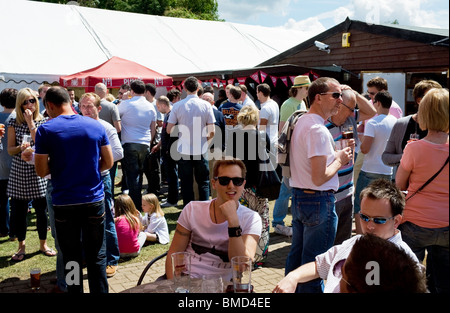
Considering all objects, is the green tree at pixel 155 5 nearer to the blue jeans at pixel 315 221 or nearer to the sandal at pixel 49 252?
the sandal at pixel 49 252

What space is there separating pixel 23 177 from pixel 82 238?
170 cm

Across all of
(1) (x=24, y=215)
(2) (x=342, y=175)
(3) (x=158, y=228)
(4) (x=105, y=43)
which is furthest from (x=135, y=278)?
(4) (x=105, y=43)

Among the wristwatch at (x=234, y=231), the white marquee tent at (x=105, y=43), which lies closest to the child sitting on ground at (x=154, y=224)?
the wristwatch at (x=234, y=231)

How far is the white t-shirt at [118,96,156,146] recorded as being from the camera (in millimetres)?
6570

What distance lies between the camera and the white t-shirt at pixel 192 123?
20.8 ft

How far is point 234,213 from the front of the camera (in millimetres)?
2686

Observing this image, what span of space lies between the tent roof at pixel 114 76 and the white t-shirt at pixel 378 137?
23.1ft

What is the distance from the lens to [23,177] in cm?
486

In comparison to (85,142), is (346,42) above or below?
above

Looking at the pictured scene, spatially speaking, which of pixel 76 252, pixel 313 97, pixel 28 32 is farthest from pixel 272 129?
pixel 28 32

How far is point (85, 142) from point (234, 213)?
1.41 metres

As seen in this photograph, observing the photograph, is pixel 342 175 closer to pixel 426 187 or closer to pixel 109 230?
pixel 426 187

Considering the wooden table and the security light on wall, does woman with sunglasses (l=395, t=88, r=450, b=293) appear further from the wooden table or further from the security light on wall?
the security light on wall

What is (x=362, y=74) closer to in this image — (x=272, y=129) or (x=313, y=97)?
(x=272, y=129)
